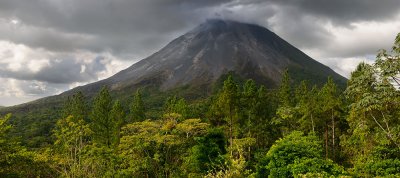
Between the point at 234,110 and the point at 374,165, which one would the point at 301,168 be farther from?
the point at 234,110

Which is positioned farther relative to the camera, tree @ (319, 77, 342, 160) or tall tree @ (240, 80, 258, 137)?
tall tree @ (240, 80, 258, 137)

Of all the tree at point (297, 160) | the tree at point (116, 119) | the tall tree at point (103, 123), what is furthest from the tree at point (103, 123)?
the tree at point (297, 160)

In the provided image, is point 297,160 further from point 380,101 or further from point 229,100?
point 229,100

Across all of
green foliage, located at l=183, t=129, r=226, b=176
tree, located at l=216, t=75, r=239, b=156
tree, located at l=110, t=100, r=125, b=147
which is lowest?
green foliage, located at l=183, t=129, r=226, b=176

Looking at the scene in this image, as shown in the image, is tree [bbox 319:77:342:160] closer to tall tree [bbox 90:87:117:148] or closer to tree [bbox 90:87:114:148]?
tree [bbox 90:87:114:148]

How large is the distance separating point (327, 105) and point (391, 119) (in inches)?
606

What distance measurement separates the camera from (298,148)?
2467 cm

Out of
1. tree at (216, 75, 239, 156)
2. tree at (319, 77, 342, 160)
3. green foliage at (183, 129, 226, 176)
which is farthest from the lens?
tree at (319, 77, 342, 160)

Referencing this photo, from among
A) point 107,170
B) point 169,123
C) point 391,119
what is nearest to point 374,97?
point 391,119

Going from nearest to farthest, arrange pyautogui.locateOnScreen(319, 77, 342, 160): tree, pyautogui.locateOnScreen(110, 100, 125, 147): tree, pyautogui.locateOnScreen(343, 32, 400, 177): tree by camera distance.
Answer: pyautogui.locateOnScreen(343, 32, 400, 177): tree < pyautogui.locateOnScreen(319, 77, 342, 160): tree < pyautogui.locateOnScreen(110, 100, 125, 147): tree

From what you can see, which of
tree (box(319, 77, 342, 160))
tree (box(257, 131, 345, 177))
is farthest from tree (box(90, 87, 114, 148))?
tree (box(257, 131, 345, 177))

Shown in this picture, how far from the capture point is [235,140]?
4175 cm

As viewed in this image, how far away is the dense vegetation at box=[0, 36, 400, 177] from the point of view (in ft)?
73.5

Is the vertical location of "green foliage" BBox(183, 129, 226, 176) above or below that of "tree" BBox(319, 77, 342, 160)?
below
